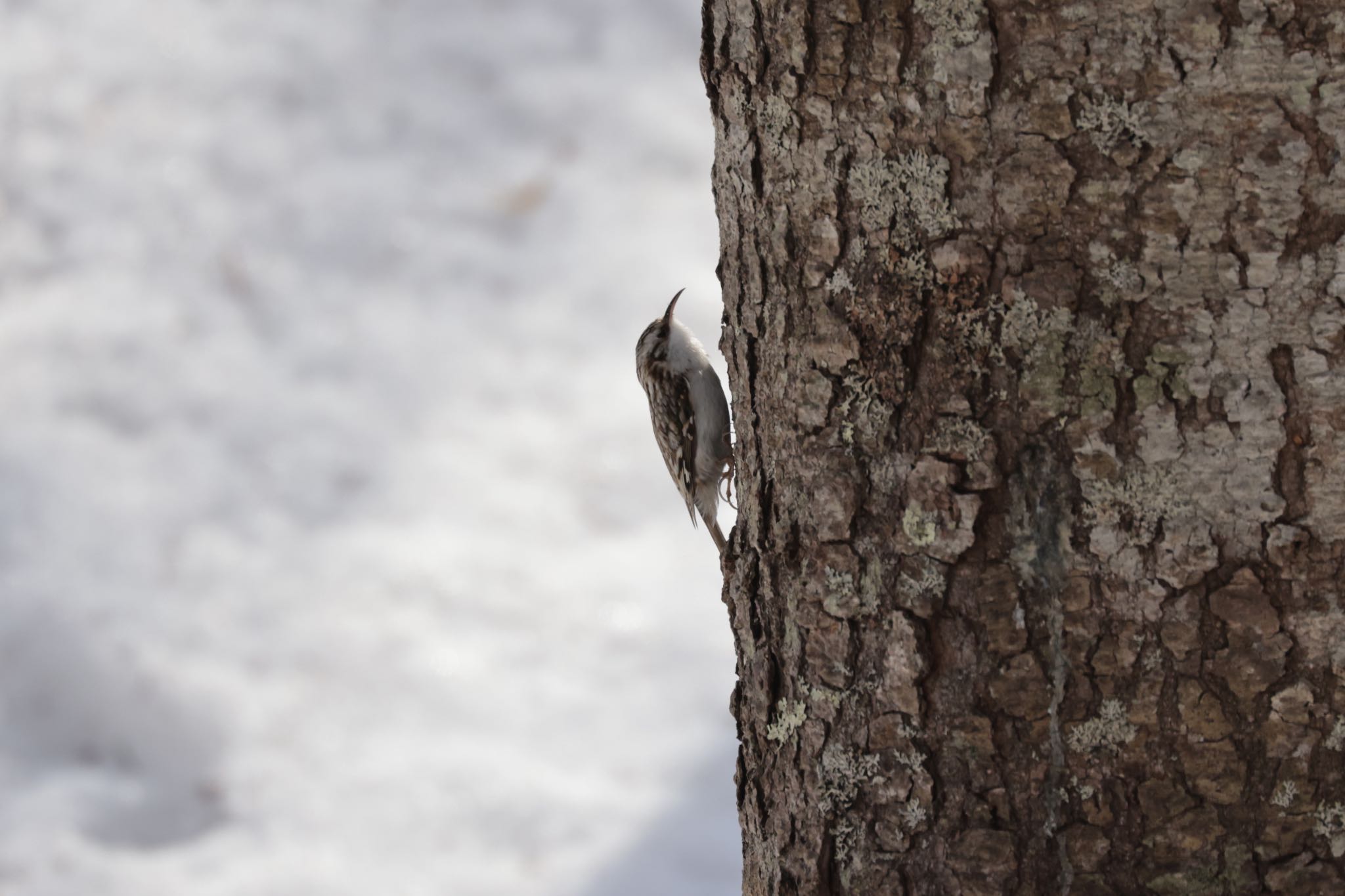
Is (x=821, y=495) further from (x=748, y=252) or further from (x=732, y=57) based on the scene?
(x=732, y=57)

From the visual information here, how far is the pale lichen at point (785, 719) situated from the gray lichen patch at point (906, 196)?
57 cm

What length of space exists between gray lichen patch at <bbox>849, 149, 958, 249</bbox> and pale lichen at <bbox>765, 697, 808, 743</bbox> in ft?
1.87

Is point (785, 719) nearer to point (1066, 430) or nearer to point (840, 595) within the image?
point (840, 595)

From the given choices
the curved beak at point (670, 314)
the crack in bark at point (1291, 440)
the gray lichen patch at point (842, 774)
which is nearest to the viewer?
the crack in bark at point (1291, 440)

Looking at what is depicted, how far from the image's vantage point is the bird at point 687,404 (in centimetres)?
362

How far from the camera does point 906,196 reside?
137cm

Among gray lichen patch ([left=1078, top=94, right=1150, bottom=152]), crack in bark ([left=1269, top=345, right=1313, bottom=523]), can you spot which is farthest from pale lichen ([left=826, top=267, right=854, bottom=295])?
crack in bark ([left=1269, top=345, right=1313, bottom=523])

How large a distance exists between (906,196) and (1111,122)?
0.73 ft

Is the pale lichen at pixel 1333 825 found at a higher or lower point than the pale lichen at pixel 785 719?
lower

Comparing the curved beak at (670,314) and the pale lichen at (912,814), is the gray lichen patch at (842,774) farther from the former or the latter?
the curved beak at (670,314)

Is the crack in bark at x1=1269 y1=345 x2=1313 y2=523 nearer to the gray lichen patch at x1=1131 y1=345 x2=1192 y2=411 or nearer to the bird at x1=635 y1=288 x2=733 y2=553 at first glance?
the gray lichen patch at x1=1131 y1=345 x2=1192 y2=411

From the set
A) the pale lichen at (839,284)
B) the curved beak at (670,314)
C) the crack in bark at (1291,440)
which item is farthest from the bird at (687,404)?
the crack in bark at (1291,440)

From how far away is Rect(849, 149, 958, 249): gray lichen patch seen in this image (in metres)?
1.35

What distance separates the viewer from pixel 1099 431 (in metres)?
1.29
